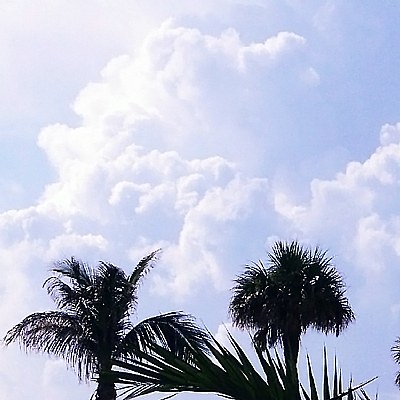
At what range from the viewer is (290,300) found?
1107 inches

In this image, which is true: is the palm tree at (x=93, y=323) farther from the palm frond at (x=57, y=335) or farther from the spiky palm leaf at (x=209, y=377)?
the spiky palm leaf at (x=209, y=377)

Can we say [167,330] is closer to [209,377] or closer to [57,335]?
[57,335]

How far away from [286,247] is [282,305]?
2.30 m

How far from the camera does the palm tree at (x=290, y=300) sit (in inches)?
1096

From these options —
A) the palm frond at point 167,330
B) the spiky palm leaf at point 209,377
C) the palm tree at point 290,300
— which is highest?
the palm tree at point 290,300

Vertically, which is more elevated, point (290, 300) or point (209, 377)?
point (290, 300)

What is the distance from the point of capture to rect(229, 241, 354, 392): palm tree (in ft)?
91.3

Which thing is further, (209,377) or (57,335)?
(57,335)

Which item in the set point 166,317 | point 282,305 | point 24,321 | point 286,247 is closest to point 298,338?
point 282,305

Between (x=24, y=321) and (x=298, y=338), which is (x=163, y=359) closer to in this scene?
(x=24, y=321)

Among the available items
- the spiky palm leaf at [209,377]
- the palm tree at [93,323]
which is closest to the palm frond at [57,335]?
the palm tree at [93,323]

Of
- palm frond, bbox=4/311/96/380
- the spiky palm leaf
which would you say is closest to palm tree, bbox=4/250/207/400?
palm frond, bbox=4/311/96/380

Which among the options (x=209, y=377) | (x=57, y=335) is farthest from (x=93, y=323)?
(x=209, y=377)

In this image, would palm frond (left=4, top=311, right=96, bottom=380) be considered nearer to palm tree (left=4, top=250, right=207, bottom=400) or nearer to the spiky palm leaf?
palm tree (left=4, top=250, right=207, bottom=400)
